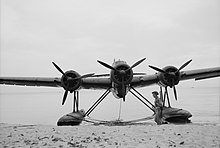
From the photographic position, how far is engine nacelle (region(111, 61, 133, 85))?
11.0 m

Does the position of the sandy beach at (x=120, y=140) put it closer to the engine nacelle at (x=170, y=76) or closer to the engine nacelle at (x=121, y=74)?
the engine nacelle at (x=121, y=74)

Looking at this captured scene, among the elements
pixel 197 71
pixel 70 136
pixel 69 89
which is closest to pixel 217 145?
pixel 70 136

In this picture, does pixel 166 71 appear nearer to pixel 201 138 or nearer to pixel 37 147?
pixel 201 138

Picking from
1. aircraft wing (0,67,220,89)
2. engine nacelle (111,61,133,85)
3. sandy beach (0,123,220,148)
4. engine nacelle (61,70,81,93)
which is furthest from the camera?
aircraft wing (0,67,220,89)

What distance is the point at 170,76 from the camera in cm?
1162

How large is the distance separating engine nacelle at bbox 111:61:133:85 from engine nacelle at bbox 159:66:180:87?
2030 millimetres

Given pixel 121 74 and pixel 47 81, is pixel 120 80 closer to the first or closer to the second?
pixel 121 74

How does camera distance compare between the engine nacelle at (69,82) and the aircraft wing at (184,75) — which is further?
the aircraft wing at (184,75)

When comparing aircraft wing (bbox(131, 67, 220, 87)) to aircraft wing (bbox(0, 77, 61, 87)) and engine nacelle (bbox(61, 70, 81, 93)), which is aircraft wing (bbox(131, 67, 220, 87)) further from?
aircraft wing (bbox(0, 77, 61, 87))

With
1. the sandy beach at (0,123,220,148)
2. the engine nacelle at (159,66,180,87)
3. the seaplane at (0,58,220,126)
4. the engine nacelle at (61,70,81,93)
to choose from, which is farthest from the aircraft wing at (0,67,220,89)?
the sandy beach at (0,123,220,148)

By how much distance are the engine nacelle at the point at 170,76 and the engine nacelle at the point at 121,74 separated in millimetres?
2030

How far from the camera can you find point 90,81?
532 inches

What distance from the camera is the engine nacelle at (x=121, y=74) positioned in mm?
10969

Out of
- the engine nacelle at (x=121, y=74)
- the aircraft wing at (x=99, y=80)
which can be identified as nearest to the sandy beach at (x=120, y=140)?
the engine nacelle at (x=121, y=74)
